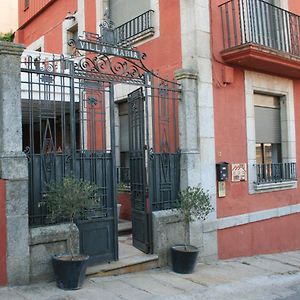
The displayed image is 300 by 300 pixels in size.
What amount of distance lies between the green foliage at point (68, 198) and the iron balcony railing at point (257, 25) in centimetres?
449

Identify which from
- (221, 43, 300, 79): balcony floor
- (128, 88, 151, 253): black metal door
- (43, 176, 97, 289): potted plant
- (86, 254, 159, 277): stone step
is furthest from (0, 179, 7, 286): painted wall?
(221, 43, 300, 79): balcony floor

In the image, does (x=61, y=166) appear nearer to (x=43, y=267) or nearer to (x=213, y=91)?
(x=43, y=267)

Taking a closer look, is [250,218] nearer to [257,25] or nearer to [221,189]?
[221,189]

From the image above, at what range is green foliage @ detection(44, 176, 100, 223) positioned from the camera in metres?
5.65

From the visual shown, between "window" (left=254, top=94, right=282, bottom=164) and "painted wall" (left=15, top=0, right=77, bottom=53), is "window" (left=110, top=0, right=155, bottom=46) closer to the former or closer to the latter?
"painted wall" (left=15, top=0, right=77, bottom=53)

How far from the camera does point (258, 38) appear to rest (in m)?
8.66

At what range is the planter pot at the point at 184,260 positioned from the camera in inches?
269

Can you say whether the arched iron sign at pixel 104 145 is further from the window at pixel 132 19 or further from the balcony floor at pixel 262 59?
the window at pixel 132 19

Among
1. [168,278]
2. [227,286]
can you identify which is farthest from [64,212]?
[227,286]

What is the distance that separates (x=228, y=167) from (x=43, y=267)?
426cm

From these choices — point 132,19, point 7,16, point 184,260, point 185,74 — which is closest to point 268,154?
point 185,74

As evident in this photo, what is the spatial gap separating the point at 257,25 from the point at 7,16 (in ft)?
56.1

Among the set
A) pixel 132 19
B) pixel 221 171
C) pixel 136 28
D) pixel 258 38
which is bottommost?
pixel 221 171

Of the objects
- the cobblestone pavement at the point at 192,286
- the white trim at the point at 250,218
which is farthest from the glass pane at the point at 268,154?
the cobblestone pavement at the point at 192,286
